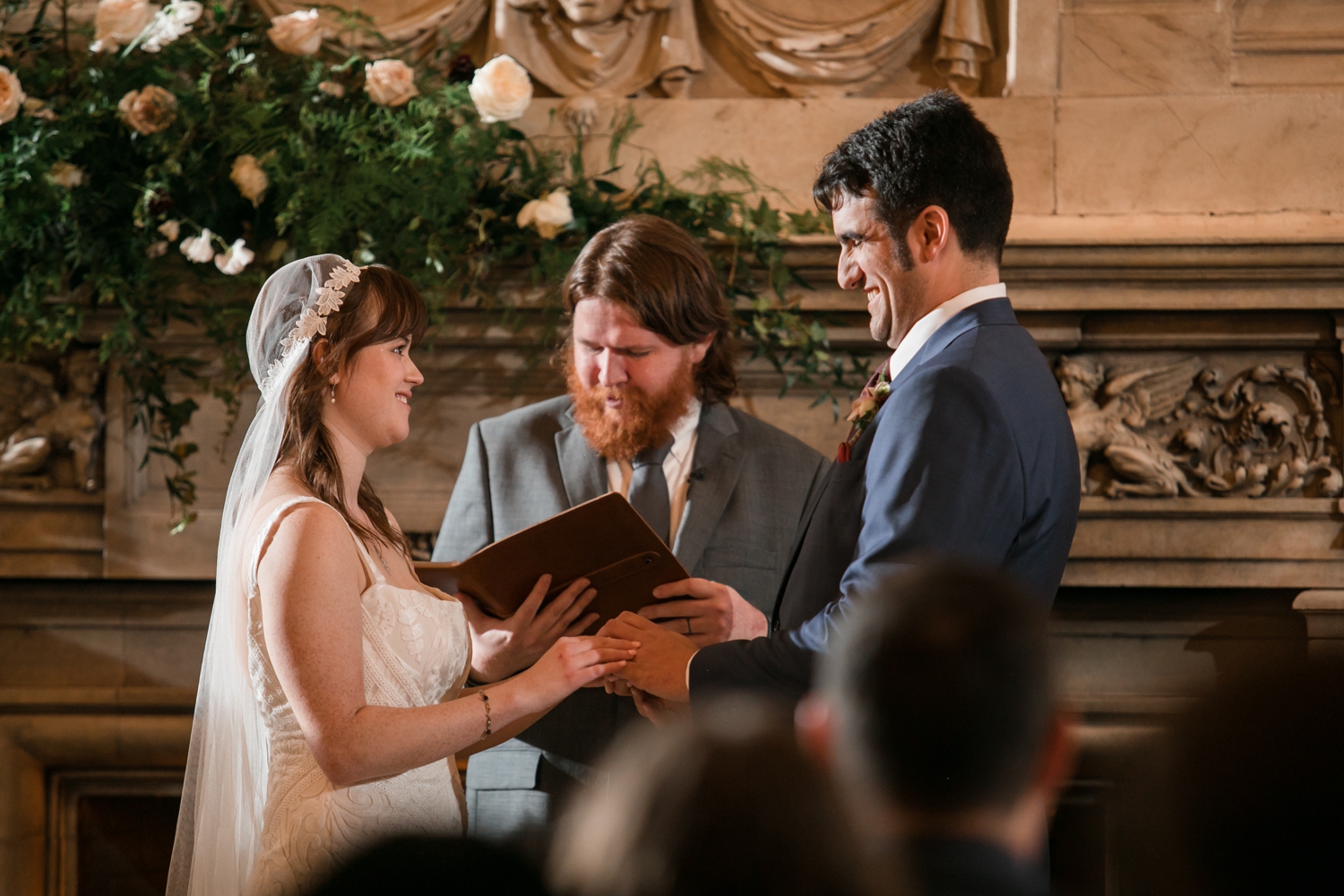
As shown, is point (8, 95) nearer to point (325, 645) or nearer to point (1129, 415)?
point (325, 645)

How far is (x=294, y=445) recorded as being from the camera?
2.22 metres

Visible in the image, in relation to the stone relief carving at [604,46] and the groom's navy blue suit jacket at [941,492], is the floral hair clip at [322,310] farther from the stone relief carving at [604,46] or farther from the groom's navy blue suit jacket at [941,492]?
the stone relief carving at [604,46]

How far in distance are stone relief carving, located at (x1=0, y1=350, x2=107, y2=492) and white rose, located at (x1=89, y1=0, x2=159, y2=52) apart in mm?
865

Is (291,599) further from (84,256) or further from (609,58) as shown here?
(609,58)

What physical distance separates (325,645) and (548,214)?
4.96 feet

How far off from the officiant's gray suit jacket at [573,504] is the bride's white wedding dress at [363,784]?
0.52 m

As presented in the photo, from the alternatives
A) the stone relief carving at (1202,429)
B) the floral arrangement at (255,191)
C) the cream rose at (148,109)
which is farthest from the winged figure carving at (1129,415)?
the cream rose at (148,109)

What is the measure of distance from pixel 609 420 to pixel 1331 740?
2081 mm

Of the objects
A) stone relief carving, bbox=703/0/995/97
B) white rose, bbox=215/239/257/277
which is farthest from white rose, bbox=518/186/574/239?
stone relief carving, bbox=703/0/995/97

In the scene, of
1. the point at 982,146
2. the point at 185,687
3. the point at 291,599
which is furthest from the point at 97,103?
the point at 982,146

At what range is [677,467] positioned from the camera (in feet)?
9.72

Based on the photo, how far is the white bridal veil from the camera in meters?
2.21

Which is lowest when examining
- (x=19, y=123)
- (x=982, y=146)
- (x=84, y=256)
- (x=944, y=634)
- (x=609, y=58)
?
(x=944, y=634)

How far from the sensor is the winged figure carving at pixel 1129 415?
3.29 meters
